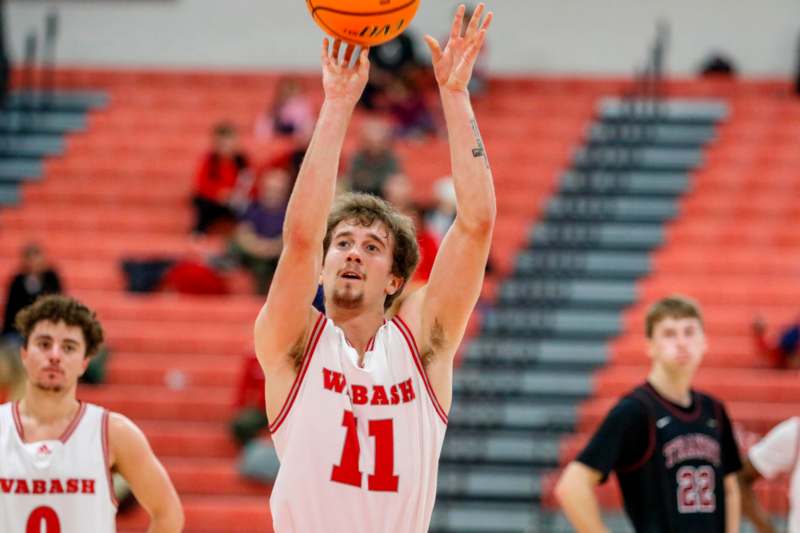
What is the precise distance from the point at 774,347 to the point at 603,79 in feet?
17.6

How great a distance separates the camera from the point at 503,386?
38.9 feet

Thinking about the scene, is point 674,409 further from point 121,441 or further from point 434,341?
point 121,441

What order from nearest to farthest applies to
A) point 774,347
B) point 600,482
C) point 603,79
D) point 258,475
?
1. point 600,482
2. point 258,475
3. point 774,347
4. point 603,79

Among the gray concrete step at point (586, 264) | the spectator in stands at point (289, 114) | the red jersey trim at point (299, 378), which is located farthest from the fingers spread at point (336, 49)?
the spectator in stands at point (289, 114)

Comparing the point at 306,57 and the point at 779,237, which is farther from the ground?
the point at 306,57

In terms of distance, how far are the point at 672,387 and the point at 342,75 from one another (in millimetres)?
2695

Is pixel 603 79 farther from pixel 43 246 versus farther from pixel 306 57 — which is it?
pixel 43 246

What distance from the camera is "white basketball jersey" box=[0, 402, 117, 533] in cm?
585

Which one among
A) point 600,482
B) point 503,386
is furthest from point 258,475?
point 600,482

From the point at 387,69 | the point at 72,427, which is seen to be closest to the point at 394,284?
the point at 72,427

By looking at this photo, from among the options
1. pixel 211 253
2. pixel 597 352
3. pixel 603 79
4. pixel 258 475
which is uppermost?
pixel 603 79

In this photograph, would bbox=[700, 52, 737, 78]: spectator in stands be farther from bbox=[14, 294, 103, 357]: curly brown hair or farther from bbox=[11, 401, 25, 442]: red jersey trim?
bbox=[11, 401, 25, 442]: red jersey trim

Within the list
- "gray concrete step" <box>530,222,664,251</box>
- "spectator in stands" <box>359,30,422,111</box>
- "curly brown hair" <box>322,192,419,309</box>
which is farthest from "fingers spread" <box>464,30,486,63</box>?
"spectator in stands" <box>359,30,422,111</box>

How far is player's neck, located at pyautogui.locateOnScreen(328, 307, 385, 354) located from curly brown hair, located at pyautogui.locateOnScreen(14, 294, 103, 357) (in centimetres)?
159
